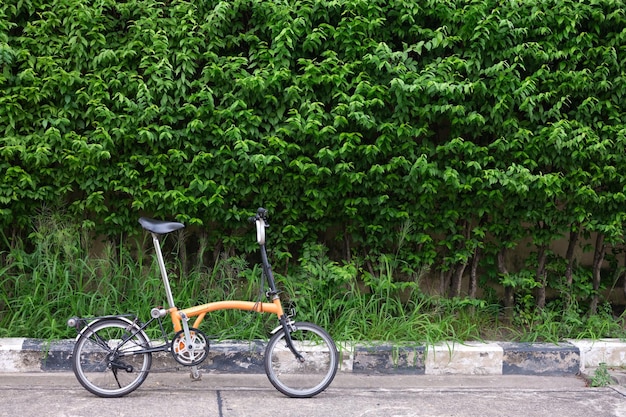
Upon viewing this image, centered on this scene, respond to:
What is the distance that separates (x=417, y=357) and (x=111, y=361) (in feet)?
8.12

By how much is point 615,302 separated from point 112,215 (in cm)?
510

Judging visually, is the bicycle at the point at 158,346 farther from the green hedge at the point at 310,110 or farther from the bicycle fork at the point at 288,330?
the green hedge at the point at 310,110

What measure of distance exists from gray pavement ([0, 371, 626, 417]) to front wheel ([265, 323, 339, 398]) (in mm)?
100

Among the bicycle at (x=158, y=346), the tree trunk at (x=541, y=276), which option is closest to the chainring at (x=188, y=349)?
the bicycle at (x=158, y=346)

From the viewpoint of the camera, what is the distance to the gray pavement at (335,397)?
15.9 feet

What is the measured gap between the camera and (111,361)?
5078 mm

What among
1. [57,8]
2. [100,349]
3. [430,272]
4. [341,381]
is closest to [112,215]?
[100,349]

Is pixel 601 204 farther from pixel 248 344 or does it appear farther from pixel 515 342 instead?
pixel 248 344

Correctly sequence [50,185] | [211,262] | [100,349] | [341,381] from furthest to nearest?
1. [211,262]
2. [50,185]
3. [341,381]
4. [100,349]

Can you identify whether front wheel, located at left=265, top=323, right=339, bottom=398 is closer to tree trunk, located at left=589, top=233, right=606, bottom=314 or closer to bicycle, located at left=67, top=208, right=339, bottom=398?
bicycle, located at left=67, top=208, right=339, bottom=398

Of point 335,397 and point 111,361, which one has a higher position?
point 111,361

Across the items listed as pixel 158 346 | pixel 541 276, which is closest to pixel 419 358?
pixel 541 276

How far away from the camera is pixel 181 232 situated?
6438 mm

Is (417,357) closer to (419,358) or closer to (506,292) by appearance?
(419,358)
